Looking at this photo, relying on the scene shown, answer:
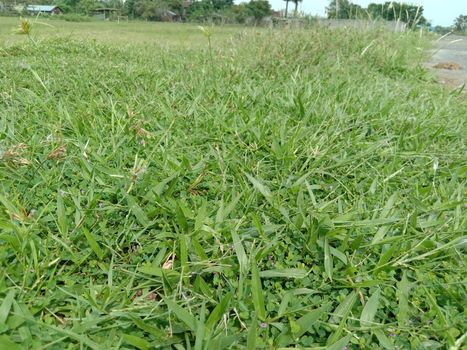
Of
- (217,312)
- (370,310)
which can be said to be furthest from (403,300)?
(217,312)

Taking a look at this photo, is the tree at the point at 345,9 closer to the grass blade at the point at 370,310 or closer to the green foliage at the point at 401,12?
the green foliage at the point at 401,12

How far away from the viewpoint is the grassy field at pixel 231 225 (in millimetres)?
854

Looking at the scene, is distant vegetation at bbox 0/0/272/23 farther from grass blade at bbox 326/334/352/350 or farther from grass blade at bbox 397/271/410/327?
grass blade at bbox 326/334/352/350

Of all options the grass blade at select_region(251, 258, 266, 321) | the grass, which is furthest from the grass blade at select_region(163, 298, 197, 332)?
the grass

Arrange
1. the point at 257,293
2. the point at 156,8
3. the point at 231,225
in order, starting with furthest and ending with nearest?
the point at 156,8, the point at 231,225, the point at 257,293

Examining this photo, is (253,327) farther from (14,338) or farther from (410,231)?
(410,231)

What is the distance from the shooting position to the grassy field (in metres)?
0.85

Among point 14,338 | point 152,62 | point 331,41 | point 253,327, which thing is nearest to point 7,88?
point 152,62

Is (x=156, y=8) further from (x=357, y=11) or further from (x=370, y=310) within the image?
(x=370, y=310)

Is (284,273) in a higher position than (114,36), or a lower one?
lower

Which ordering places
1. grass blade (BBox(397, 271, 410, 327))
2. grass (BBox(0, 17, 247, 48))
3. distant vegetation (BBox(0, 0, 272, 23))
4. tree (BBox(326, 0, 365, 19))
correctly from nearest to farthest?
grass blade (BBox(397, 271, 410, 327)) < grass (BBox(0, 17, 247, 48)) < tree (BBox(326, 0, 365, 19)) < distant vegetation (BBox(0, 0, 272, 23))

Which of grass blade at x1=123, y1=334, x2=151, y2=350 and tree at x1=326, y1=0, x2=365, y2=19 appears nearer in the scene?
grass blade at x1=123, y1=334, x2=151, y2=350

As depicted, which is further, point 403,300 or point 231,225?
point 231,225

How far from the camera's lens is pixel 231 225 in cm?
111
